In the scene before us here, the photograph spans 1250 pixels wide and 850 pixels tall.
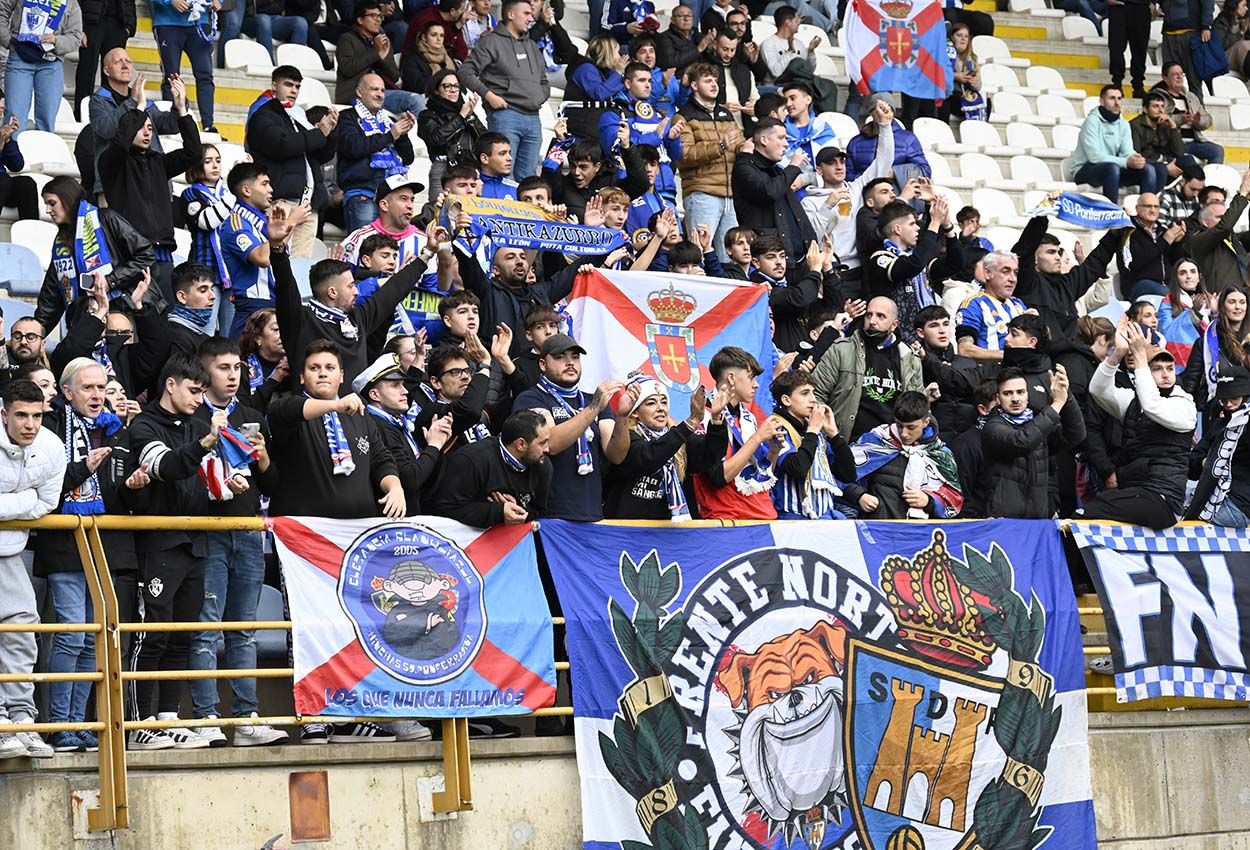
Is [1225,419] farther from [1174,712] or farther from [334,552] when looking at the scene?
[334,552]

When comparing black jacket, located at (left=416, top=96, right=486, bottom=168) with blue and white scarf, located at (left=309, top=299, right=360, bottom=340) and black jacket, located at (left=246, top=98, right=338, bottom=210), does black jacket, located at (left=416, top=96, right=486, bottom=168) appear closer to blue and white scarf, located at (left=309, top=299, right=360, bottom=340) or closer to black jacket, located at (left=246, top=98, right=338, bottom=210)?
black jacket, located at (left=246, top=98, right=338, bottom=210)

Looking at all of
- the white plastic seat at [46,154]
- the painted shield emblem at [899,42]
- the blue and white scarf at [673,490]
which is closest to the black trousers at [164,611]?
the blue and white scarf at [673,490]

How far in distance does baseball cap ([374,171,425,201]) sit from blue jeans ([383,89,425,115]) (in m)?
0.84

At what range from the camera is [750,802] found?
10.2 meters

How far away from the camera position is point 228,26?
16.5m

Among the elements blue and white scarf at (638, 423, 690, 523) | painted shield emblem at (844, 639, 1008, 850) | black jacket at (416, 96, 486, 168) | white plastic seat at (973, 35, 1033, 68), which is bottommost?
painted shield emblem at (844, 639, 1008, 850)

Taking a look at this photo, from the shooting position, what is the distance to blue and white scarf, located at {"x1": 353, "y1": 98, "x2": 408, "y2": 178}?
1403 cm

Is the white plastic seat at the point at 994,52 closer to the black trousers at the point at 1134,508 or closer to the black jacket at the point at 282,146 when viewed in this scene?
the black jacket at the point at 282,146

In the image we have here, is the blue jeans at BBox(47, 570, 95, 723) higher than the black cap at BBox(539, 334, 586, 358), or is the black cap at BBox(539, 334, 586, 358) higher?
the black cap at BBox(539, 334, 586, 358)

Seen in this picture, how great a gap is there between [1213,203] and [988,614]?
6.92 meters

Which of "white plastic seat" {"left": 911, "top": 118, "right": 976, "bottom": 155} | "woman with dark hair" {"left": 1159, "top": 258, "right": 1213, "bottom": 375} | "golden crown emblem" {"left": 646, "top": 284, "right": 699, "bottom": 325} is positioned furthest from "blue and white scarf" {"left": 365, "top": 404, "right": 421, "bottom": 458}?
"white plastic seat" {"left": 911, "top": 118, "right": 976, "bottom": 155}

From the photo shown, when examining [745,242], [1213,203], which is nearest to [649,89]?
[745,242]

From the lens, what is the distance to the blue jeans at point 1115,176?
59.2 feet

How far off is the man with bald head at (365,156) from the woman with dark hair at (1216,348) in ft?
17.6
